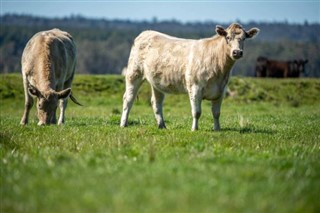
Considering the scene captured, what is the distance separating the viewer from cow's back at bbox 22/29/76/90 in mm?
17675

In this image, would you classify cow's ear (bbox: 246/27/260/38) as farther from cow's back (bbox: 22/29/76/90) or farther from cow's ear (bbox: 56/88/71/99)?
cow's back (bbox: 22/29/76/90)

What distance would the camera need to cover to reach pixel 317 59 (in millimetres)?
168500

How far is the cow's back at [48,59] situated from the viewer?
17.7 meters

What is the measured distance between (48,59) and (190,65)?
229 inches

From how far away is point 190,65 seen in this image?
581 inches

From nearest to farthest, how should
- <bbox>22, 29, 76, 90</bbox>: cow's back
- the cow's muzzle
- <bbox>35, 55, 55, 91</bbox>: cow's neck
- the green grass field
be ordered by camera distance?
the green grass field
the cow's muzzle
<bbox>35, 55, 55, 91</bbox>: cow's neck
<bbox>22, 29, 76, 90</bbox>: cow's back

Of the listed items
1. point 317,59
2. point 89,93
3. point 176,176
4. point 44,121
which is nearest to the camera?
point 176,176

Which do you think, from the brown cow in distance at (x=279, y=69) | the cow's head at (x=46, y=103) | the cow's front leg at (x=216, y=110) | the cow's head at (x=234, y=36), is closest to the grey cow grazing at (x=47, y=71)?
the cow's head at (x=46, y=103)

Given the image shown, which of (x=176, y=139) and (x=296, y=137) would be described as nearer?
(x=176, y=139)

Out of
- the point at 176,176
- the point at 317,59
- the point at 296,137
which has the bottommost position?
the point at 317,59

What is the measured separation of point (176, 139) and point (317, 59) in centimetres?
16597

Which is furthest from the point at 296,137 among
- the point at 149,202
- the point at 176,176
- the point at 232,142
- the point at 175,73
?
the point at 149,202

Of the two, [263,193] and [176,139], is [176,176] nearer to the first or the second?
[263,193]

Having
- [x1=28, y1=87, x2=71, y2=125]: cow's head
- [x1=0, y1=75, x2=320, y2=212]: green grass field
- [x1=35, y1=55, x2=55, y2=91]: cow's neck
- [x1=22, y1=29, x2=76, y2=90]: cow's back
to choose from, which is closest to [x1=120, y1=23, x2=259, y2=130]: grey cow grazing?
[x1=0, y1=75, x2=320, y2=212]: green grass field
